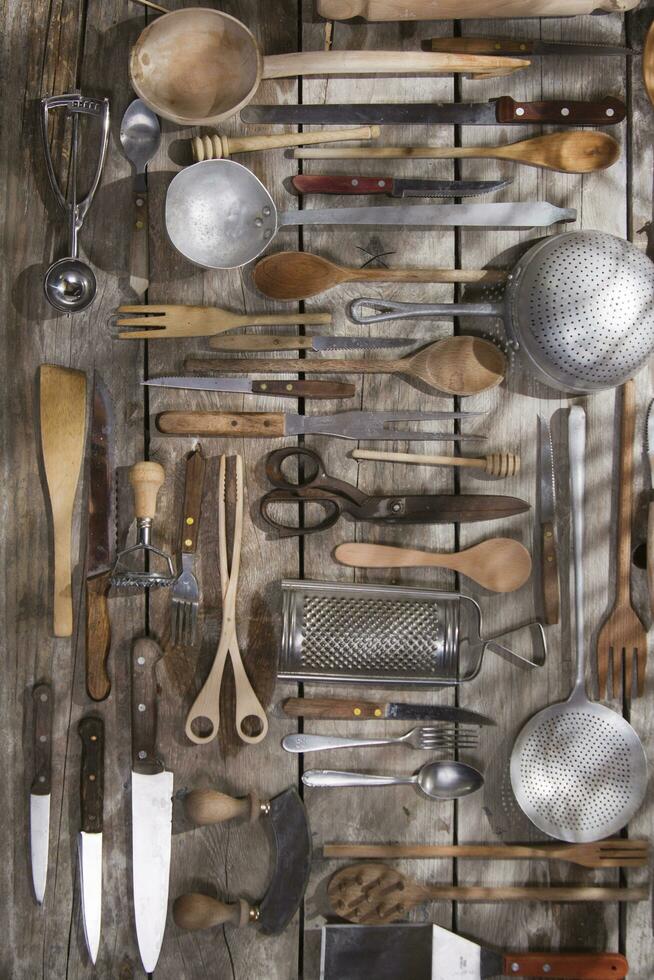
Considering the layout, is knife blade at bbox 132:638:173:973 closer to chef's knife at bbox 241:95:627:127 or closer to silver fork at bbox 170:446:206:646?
silver fork at bbox 170:446:206:646

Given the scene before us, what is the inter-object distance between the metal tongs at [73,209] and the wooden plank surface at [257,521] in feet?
0.12

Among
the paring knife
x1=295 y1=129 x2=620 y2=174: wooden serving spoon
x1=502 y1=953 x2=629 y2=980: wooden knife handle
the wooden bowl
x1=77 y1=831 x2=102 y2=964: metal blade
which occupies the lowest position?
x1=502 y1=953 x2=629 y2=980: wooden knife handle

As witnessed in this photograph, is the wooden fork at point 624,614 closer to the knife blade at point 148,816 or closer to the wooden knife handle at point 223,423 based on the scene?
the wooden knife handle at point 223,423

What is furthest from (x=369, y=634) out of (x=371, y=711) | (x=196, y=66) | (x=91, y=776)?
(x=196, y=66)

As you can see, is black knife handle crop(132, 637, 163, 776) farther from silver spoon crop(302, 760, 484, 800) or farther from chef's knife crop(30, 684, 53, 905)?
silver spoon crop(302, 760, 484, 800)

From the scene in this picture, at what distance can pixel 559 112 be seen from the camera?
1452 millimetres

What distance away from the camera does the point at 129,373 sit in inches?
57.6

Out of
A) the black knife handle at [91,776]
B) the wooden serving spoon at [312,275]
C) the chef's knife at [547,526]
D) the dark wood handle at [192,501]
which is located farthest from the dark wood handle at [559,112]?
the black knife handle at [91,776]

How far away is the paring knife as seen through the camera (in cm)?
143

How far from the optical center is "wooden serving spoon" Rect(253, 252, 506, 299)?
143 centimetres

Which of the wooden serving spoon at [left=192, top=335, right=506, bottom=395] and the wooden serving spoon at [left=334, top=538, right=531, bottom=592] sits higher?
the wooden serving spoon at [left=192, top=335, right=506, bottom=395]

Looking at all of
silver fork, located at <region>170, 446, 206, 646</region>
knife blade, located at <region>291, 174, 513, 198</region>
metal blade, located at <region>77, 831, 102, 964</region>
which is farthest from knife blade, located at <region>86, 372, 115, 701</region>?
knife blade, located at <region>291, 174, 513, 198</region>

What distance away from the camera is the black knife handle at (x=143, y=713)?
1412mm

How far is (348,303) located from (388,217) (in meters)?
0.16
